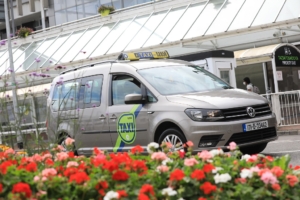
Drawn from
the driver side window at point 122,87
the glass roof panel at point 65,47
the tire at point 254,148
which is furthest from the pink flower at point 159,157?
the glass roof panel at point 65,47

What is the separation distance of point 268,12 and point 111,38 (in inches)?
366

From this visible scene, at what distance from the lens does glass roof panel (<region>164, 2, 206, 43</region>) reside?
87.0ft

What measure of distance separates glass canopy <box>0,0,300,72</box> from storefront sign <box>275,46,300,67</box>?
A: 123 cm

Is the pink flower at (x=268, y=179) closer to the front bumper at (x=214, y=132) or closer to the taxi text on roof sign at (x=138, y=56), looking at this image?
the front bumper at (x=214, y=132)

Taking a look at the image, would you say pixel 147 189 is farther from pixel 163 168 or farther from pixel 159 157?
pixel 159 157

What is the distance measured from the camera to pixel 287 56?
22.1m

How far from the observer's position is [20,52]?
36.9 metres

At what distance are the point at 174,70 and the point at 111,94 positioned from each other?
112cm

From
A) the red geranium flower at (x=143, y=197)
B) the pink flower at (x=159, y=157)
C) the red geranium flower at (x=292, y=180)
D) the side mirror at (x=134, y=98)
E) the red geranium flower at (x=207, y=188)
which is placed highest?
the side mirror at (x=134, y=98)

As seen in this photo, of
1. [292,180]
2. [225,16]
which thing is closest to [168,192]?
[292,180]

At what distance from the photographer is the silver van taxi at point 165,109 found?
29.5ft

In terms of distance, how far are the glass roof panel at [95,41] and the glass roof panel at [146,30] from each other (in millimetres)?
2625

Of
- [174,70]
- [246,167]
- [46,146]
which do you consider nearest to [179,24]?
[174,70]

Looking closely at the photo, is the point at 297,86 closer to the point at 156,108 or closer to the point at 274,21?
the point at 274,21
